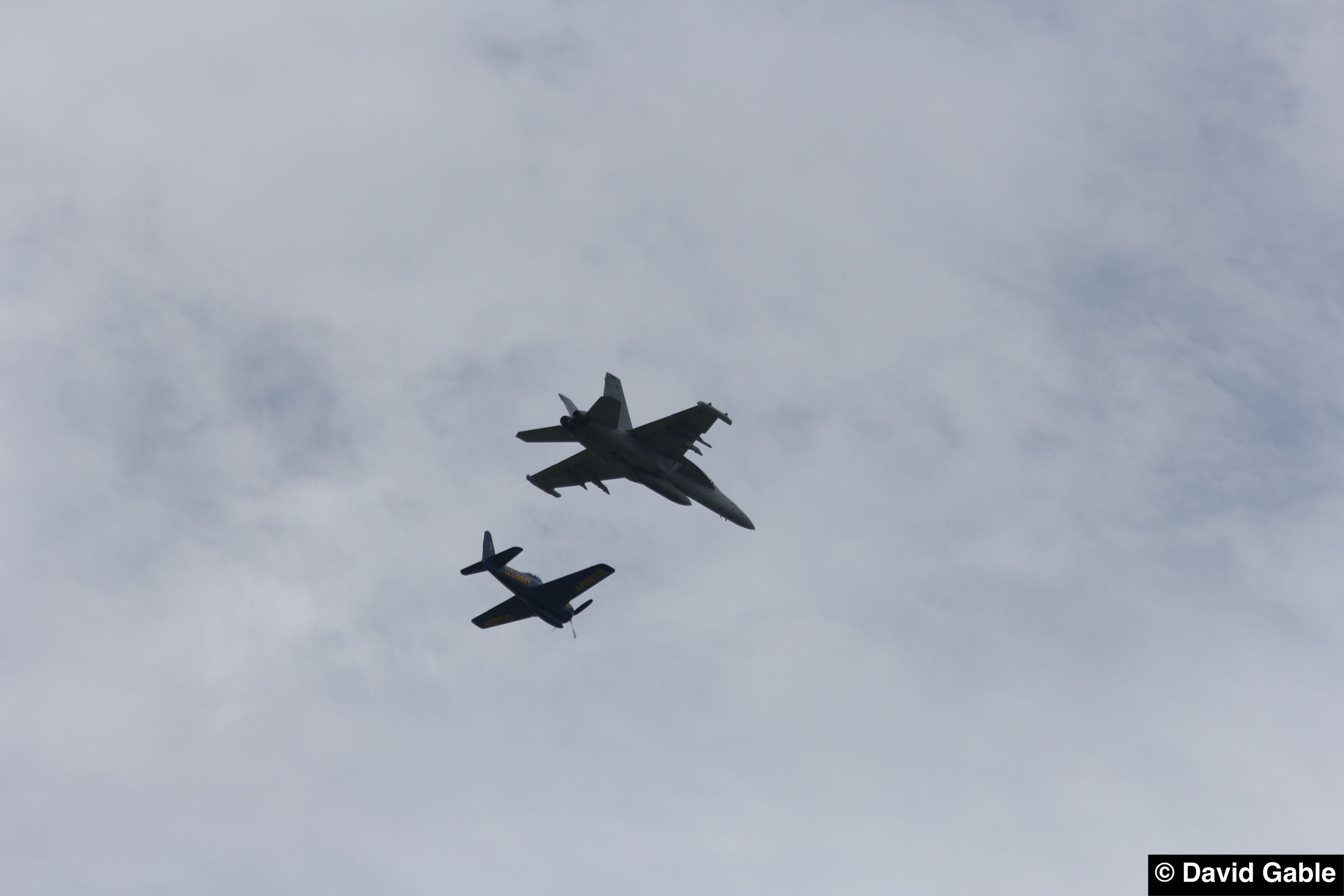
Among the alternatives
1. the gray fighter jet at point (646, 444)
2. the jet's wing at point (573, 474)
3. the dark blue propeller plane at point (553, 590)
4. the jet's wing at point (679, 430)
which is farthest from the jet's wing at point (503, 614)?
the jet's wing at point (679, 430)

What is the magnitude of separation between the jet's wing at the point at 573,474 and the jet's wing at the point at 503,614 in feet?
28.1

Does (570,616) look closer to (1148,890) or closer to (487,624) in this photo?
(487,624)

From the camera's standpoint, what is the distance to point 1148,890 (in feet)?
135

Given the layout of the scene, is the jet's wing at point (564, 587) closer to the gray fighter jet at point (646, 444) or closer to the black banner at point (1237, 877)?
the gray fighter jet at point (646, 444)

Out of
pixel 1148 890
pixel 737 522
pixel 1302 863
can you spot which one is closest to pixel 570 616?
pixel 737 522

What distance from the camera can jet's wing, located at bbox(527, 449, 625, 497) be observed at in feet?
204

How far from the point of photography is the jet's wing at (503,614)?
222ft

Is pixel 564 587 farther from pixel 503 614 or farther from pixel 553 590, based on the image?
pixel 503 614

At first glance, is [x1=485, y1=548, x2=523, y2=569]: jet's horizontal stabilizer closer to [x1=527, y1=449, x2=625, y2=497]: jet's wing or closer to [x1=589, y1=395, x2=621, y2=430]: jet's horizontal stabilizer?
[x1=527, y1=449, x2=625, y2=497]: jet's wing

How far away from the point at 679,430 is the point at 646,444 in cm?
203

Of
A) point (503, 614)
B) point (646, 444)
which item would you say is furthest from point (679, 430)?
point (503, 614)

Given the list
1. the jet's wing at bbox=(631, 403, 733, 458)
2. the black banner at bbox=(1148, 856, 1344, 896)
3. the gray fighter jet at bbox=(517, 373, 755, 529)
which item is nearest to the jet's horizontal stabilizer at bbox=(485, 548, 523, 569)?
the gray fighter jet at bbox=(517, 373, 755, 529)

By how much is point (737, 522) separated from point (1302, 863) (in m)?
31.6

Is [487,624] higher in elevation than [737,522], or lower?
lower
